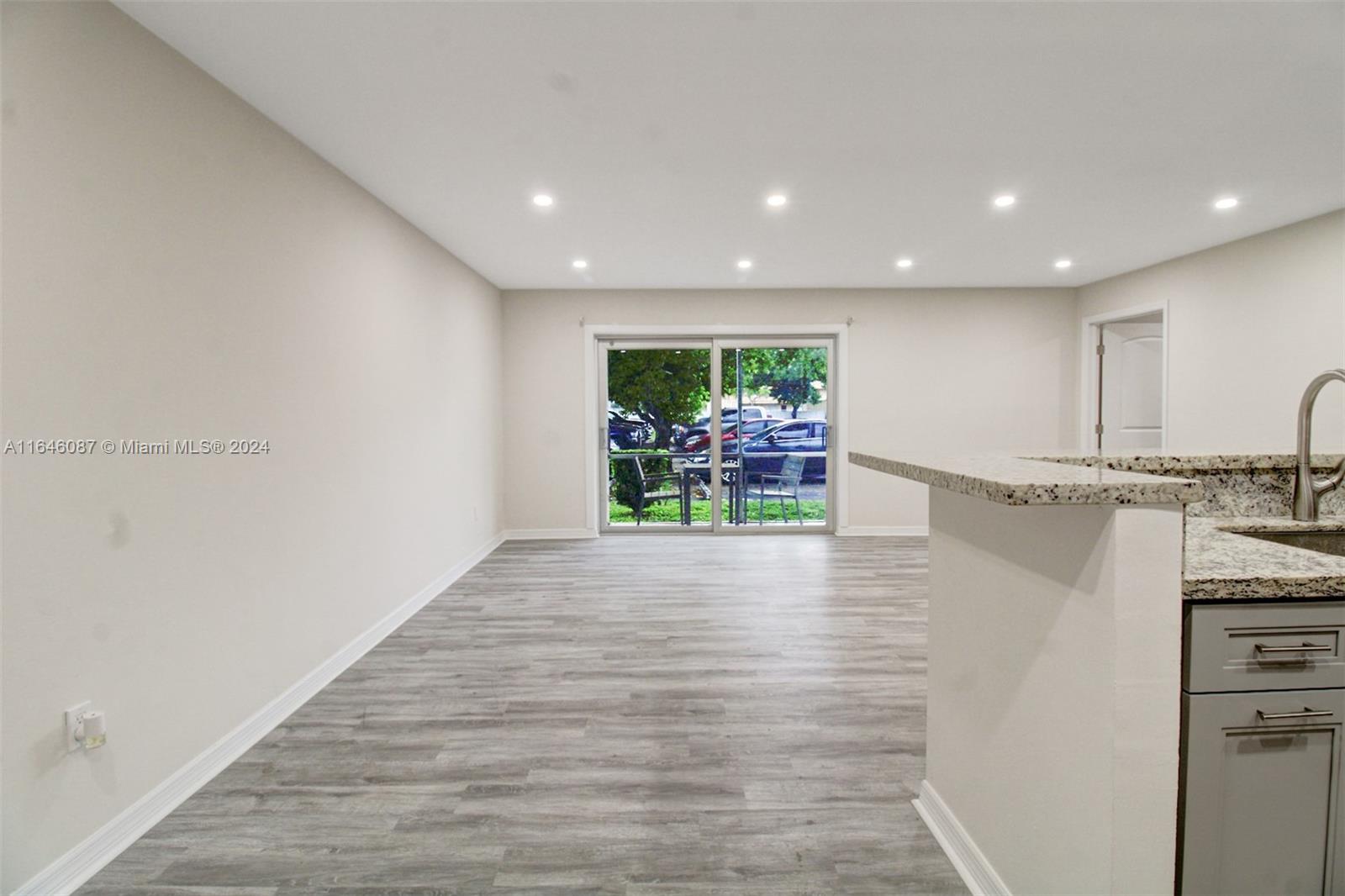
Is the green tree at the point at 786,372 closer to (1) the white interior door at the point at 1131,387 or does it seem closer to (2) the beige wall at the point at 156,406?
(1) the white interior door at the point at 1131,387

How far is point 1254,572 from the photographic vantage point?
44.8 inches

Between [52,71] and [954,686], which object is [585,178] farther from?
[954,686]

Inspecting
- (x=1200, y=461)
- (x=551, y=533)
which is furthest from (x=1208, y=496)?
(x=551, y=533)

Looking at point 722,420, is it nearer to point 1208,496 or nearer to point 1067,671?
point 1208,496

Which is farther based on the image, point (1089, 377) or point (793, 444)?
point (793, 444)

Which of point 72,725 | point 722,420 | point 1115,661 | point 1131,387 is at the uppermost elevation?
point 1131,387

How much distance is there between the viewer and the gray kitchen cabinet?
43.8 inches

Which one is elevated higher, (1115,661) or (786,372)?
(786,372)

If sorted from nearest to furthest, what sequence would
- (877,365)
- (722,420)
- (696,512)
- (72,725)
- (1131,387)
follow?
(72,725)
(1131,387)
(877,365)
(722,420)
(696,512)

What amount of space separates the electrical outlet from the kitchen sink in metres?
3.20

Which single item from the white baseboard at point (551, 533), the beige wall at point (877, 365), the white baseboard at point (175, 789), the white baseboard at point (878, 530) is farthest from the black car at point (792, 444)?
the white baseboard at point (175, 789)

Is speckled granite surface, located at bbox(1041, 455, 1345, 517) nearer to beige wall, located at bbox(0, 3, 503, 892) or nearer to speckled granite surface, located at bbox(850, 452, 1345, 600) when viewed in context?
speckled granite surface, located at bbox(850, 452, 1345, 600)

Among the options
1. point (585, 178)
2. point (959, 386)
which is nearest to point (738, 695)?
point (585, 178)

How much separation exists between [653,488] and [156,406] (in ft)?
15.1
